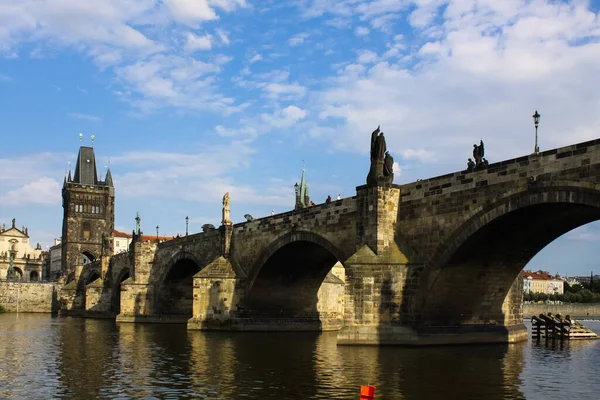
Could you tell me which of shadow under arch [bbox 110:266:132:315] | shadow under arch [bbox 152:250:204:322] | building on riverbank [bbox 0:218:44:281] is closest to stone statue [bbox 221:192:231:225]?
shadow under arch [bbox 152:250:204:322]

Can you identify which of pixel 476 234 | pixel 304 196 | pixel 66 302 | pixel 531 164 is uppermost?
pixel 304 196

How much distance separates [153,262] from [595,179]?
46.6 meters

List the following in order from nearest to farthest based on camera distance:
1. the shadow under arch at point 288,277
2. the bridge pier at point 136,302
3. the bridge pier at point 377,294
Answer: the bridge pier at point 377,294 → the shadow under arch at point 288,277 → the bridge pier at point 136,302

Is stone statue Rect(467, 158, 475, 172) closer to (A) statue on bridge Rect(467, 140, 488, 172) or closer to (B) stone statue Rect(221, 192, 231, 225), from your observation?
(A) statue on bridge Rect(467, 140, 488, 172)

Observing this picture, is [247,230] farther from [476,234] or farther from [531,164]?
[531,164]

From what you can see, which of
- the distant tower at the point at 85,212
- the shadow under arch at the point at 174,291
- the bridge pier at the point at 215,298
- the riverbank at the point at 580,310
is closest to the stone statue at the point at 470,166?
the bridge pier at the point at 215,298

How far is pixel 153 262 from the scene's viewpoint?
62188 mm

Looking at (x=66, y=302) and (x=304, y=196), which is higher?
(x=304, y=196)

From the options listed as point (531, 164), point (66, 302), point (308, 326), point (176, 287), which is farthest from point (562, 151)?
point (66, 302)

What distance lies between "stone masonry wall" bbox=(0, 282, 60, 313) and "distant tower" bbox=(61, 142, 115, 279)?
23.9 meters

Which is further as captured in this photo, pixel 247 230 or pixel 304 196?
pixel 304 196

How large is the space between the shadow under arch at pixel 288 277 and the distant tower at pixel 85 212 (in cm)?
9280

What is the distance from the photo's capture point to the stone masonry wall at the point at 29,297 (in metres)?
102

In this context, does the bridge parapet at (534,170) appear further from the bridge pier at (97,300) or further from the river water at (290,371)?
the bridge pier at (97,300)
